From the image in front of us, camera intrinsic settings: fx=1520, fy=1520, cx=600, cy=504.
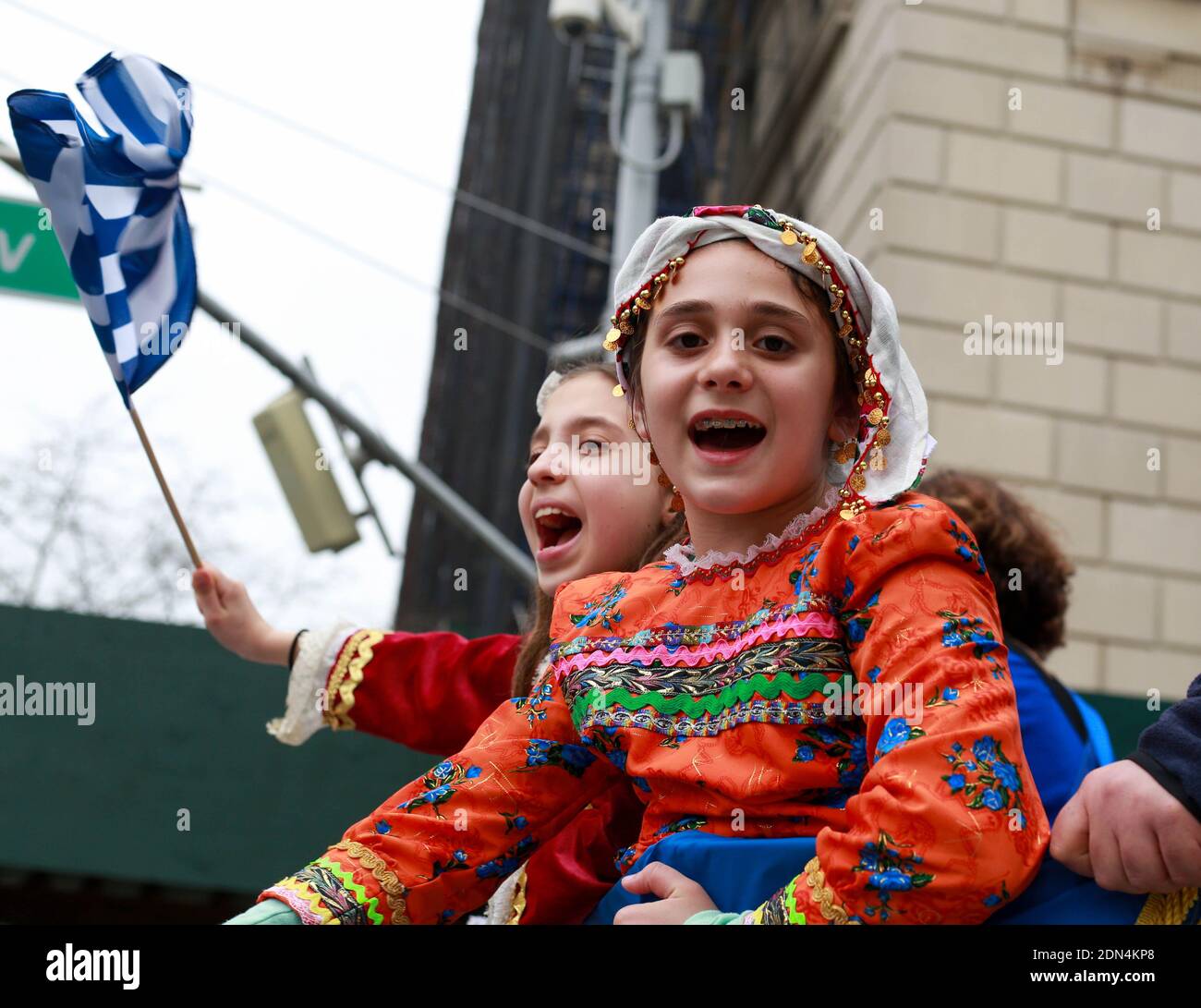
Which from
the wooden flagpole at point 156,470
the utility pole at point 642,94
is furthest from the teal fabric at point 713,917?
the utility pole at point 642,94

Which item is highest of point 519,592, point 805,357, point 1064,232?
point 1064,232

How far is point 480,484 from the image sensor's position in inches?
667

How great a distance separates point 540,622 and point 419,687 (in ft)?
1.55

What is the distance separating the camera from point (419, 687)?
3.37 m

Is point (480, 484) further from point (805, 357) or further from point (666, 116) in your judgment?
point (805, 357)

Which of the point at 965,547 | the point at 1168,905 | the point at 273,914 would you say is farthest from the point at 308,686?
the point at 1168,905

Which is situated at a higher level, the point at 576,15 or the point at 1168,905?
the point at 576,15

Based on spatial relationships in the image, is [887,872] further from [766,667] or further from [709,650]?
[709,650]

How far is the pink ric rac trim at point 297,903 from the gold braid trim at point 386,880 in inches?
4.7

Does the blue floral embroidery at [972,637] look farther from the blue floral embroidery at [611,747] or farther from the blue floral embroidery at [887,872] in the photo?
the blue floral embroidery at [611,747]
